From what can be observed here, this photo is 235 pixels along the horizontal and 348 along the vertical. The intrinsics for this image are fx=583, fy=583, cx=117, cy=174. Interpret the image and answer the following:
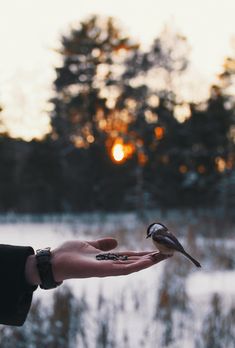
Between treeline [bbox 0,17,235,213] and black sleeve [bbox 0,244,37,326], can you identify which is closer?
black sleeve [bbox 0,244,37,326]

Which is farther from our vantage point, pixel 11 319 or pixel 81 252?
pixel 81 252

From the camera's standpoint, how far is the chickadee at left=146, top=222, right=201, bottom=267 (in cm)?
179

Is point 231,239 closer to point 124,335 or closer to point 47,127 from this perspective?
point 124,335

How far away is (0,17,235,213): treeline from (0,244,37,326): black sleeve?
19847 mm

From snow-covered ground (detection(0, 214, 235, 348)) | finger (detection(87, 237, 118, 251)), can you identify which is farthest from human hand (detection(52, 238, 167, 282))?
snow-covered ground (detection(0, 214, 235, 348))

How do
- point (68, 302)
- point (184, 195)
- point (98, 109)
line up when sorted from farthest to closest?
point (184, 195)
point (98, 109)
point (68, 302)

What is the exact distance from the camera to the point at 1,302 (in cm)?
160

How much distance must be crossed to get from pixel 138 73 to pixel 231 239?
51.0ft

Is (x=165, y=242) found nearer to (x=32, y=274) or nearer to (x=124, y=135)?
(x=32, y=274)

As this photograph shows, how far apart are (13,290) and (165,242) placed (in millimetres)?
503

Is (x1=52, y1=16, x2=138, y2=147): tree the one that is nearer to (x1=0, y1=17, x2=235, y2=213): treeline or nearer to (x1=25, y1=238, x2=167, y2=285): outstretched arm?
(x1=0, y1=17, x2=235, y2=213): treeline

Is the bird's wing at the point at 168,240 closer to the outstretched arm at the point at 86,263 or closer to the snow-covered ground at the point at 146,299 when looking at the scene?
the outstretched arm at the point at 86,263

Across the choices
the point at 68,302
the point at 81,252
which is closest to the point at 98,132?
the point at 68,302

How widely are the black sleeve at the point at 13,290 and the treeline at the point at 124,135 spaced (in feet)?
65.1
